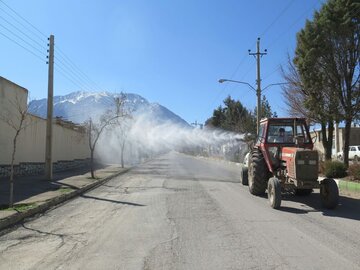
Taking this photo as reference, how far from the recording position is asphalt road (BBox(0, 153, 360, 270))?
24.2 ft

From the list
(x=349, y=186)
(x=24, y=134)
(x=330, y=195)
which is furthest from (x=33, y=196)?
(x=349, y=186)

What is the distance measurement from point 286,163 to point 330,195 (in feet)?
5.94

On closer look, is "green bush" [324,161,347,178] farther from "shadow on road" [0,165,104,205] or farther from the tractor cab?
"shadow on road" [0,165,104,205]

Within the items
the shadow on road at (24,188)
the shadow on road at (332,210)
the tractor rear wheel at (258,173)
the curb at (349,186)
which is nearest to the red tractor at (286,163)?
the tractor rear wheel at (258,173)

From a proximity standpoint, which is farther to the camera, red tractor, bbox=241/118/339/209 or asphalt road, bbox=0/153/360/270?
red tractor, bbox=241/118/339/209

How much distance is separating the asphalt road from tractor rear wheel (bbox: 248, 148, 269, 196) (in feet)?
4.06

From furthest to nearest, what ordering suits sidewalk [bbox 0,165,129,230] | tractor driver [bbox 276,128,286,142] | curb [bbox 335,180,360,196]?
curb [bbox 335,180,360,196] → tractor driver [bbox 276,128,286,142] → sidewalk [bbox 0,165,129,230]

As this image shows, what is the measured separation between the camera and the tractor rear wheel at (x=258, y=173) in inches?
625

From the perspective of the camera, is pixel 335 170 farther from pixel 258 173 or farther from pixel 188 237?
→ pixel 188 237

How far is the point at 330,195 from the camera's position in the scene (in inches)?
513

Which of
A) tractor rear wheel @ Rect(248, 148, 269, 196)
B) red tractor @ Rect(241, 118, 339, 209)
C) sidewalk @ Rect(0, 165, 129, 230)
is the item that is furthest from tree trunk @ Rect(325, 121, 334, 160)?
sidewalk @ Rect(0, 165, 129, 230)

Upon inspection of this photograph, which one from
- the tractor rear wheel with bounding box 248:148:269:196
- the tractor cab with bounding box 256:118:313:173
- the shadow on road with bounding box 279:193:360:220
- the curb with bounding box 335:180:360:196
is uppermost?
the tractor cab with bounding box 256:118:313:173

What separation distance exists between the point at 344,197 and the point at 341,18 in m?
9.55

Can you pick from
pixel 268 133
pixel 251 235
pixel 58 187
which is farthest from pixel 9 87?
pixel 251 235
